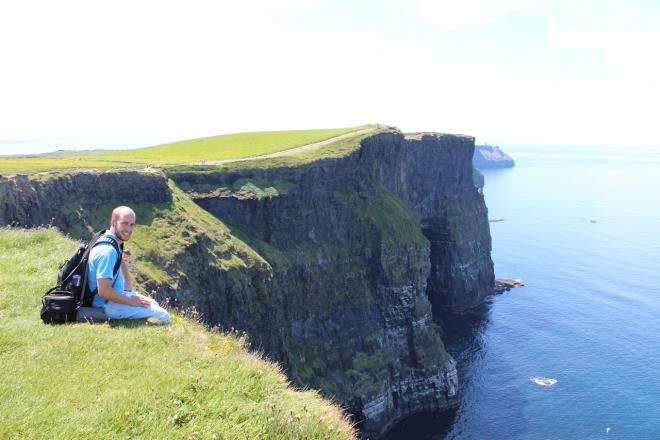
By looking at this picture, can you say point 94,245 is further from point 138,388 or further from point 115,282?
point 138,388

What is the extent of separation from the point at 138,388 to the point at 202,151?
80.4 meters

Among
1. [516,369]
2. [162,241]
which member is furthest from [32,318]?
[516,369]

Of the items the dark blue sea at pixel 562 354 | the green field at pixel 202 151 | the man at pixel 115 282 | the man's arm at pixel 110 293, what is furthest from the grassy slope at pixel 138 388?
the dark blue sea at pixel 562 354

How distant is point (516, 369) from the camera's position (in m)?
81.4

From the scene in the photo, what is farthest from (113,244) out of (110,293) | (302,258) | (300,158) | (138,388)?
(300,158)

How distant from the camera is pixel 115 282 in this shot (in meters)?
14.8

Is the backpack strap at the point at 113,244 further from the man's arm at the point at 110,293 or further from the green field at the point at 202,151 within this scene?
the green field at the point at 202,151

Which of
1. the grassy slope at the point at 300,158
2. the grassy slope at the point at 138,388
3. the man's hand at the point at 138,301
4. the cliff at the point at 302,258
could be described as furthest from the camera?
the grassy slope at the point at 300,158

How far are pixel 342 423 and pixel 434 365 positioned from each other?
212 feet

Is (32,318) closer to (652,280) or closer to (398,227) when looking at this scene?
(398,227)

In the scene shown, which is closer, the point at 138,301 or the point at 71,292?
the point at 71,292

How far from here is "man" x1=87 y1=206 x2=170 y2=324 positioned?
14117 millimetres

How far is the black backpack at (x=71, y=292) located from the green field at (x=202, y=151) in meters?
47.7

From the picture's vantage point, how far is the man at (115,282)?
14.1 m
